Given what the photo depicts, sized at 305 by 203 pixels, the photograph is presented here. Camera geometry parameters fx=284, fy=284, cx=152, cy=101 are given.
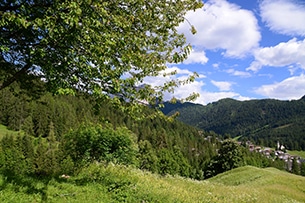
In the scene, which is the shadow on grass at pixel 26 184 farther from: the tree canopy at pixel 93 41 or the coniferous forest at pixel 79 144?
the tree canopy at pixel 93 41

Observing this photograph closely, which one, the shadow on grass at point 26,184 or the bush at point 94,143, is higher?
the bush at point 94,143

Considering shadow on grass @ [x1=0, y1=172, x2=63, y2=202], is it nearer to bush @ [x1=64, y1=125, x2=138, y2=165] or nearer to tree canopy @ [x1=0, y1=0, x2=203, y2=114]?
tree canopy @ [x1=0, y1=0, x2=203, y2=114]

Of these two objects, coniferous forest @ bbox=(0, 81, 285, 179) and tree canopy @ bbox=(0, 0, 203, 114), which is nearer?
tree canopy @ bbox=(0, 0, 203, 114)

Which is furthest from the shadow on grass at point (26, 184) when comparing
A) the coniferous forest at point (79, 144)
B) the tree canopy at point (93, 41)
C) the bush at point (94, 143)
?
the bush at point (94, 143)

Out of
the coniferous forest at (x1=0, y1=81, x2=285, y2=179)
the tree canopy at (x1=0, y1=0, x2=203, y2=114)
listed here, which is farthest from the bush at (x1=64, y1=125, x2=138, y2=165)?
the tree canopy at (x1=0, y1=0, x2=203, y2=114)

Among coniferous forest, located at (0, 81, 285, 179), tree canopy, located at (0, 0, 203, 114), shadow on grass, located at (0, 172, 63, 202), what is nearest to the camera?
tree canopy, located at (0, 0, 203, 114)

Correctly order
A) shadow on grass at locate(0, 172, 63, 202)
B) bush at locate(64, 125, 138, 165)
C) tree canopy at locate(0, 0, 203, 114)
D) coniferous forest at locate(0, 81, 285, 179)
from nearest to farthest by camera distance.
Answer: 1. tree canopy at locate(0, 0, 203, 114)
2. shadow on grass at locate(0, 172, 63, 202)
3. coniferous forest at locate(0, 81, 285, 179)
4. bush at locate(64, 125, 138, 165)

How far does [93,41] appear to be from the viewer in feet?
26.7

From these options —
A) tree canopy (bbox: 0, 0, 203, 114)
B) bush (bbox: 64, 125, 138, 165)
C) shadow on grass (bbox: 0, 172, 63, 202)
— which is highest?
tree canopy (bbox: 0, 0, 203, 114)

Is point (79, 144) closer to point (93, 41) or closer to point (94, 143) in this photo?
point (94, 143)

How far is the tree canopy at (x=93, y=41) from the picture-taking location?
749 centimetres

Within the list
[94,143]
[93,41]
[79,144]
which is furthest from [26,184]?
[94,143]

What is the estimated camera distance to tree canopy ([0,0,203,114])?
295 inches

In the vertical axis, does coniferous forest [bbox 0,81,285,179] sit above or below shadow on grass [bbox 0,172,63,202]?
above
